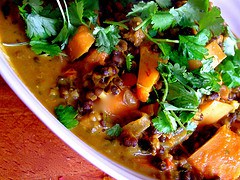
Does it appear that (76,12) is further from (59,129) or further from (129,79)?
(59,129)

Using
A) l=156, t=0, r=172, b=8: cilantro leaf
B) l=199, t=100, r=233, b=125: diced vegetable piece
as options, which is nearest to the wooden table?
l=199, t=100, r=233, b=125: diced vegetable piece

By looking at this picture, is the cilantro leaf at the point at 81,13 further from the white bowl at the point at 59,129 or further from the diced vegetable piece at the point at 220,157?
the diced vegetable piece at the point at 220,157

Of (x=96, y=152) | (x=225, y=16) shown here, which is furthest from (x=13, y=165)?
(x=225, y=16)

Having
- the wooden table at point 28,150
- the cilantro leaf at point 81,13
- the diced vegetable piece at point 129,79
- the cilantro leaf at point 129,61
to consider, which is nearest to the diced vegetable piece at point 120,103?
the diced vegetable piece at point 129,79

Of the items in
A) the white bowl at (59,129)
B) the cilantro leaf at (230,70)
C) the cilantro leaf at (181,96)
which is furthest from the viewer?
the cilantro leaf at (230,70)

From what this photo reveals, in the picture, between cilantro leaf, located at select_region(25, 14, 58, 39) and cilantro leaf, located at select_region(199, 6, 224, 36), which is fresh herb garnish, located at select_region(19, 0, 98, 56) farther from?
cilantro leaf, located at select_region(199, 6, 224, 36)

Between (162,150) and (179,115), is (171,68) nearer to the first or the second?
(179,115)
